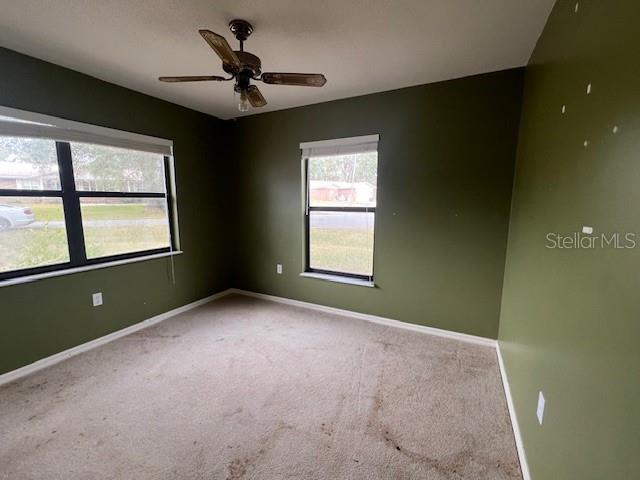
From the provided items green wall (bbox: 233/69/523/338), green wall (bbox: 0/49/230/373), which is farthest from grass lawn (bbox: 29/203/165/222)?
green wall (bbox: 233/69/523/338)

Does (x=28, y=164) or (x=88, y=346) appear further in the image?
(x=88, y=346)

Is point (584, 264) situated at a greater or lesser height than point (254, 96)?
lesser

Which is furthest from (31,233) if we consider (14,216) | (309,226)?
(309,226)

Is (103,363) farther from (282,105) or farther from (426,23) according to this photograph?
(426,23)

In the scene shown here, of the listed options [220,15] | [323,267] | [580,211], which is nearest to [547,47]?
[580,211]

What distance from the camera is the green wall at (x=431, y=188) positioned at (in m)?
2.46

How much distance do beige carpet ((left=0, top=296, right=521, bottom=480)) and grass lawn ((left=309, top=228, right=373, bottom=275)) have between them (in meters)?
0.85

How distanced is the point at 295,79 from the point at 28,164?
219 cm

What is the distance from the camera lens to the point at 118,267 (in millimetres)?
2801

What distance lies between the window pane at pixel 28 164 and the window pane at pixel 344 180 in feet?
7.76

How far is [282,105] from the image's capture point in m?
3.26

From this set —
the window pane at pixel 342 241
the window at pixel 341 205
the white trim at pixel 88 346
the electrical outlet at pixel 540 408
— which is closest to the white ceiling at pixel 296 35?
the window at pixel 341 205

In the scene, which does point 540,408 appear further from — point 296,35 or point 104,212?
point 104,212

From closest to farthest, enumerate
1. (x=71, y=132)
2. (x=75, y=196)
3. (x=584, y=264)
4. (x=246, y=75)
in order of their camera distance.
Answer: (x=584, y=264)
(x=246, y=75)
(x=71, y=132)
(x=75, y=196)
